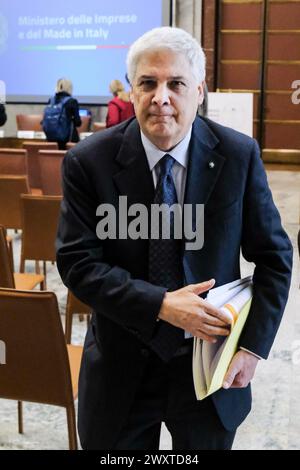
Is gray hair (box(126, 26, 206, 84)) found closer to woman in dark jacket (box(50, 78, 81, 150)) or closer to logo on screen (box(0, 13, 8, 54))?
woman in dark jacket (box(50, 78, 81, 150))

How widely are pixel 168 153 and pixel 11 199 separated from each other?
12.4 feet

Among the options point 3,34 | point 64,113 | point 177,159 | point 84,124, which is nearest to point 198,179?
point 177,159

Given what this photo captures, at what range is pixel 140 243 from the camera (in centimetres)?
155

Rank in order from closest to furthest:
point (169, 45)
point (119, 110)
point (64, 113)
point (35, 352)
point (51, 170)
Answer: point (169, 45)
point (35, 352)
point (51, 170)
point (64, 113)
point (119, 110)

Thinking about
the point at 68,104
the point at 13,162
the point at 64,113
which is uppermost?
the point at 68,104

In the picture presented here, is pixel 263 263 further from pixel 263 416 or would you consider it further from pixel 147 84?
pixel 263 416

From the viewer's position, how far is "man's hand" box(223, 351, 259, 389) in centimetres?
155

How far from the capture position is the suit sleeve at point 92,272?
1.48 meters

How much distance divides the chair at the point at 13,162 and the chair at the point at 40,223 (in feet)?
7.08

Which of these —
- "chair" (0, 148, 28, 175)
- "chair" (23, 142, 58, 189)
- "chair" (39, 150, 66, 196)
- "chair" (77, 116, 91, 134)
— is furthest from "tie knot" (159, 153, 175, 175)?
"chair" (77, 116, 91, 134)

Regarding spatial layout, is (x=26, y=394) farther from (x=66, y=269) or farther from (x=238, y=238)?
(x=238, y=238)

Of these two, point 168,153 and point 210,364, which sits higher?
point 168,153

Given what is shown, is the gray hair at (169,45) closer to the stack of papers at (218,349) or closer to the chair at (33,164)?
the stack of papers at (218,349)

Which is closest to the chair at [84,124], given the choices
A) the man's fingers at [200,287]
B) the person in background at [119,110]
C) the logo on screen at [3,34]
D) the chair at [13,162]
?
the person in background at [119,110]
